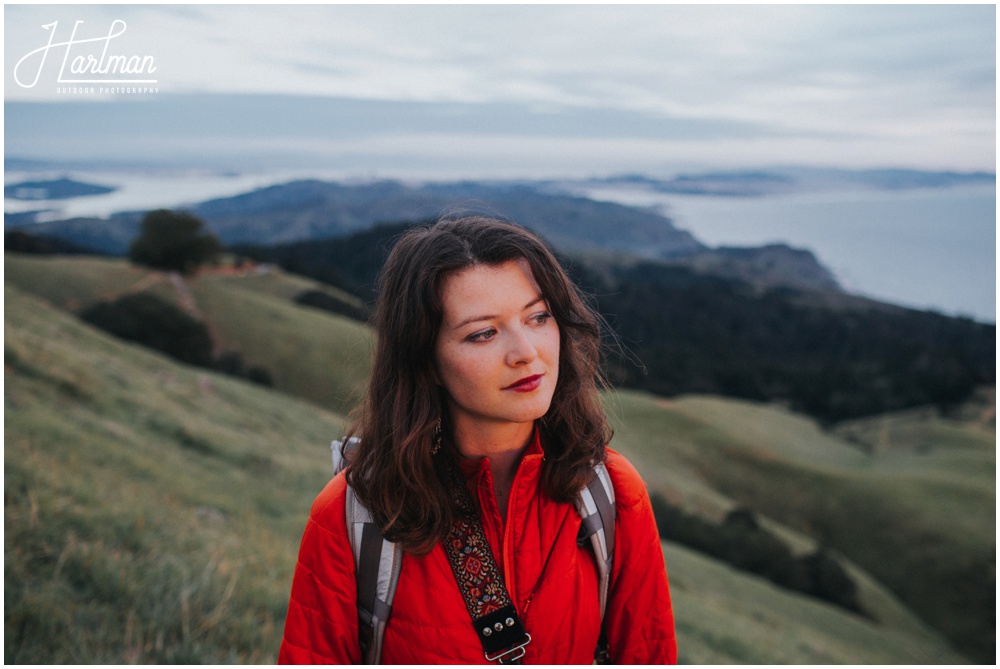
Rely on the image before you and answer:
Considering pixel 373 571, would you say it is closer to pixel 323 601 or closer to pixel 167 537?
pixel 323 601

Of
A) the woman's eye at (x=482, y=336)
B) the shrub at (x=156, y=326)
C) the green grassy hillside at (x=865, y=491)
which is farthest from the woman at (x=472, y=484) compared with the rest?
the shrub at (x=156, y=326)

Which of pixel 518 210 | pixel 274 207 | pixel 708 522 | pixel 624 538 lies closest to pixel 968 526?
pixel 708 522

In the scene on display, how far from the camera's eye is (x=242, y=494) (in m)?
8.65

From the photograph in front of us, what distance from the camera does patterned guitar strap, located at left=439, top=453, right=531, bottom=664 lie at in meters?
1.99

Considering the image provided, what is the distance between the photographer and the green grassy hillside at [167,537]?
11.3 ft

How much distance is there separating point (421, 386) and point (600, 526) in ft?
2.38

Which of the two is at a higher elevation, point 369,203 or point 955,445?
point 369,203

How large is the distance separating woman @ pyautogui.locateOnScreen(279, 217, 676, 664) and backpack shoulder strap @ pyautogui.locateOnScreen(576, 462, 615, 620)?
30 mm

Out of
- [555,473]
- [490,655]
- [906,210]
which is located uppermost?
[906,210]

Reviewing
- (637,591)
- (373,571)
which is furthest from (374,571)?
(637,591)

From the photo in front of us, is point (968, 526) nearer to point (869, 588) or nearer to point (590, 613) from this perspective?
point (869, 588)

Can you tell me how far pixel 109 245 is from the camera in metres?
84.4

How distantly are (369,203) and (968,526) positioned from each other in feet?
573

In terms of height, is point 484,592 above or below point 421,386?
below
